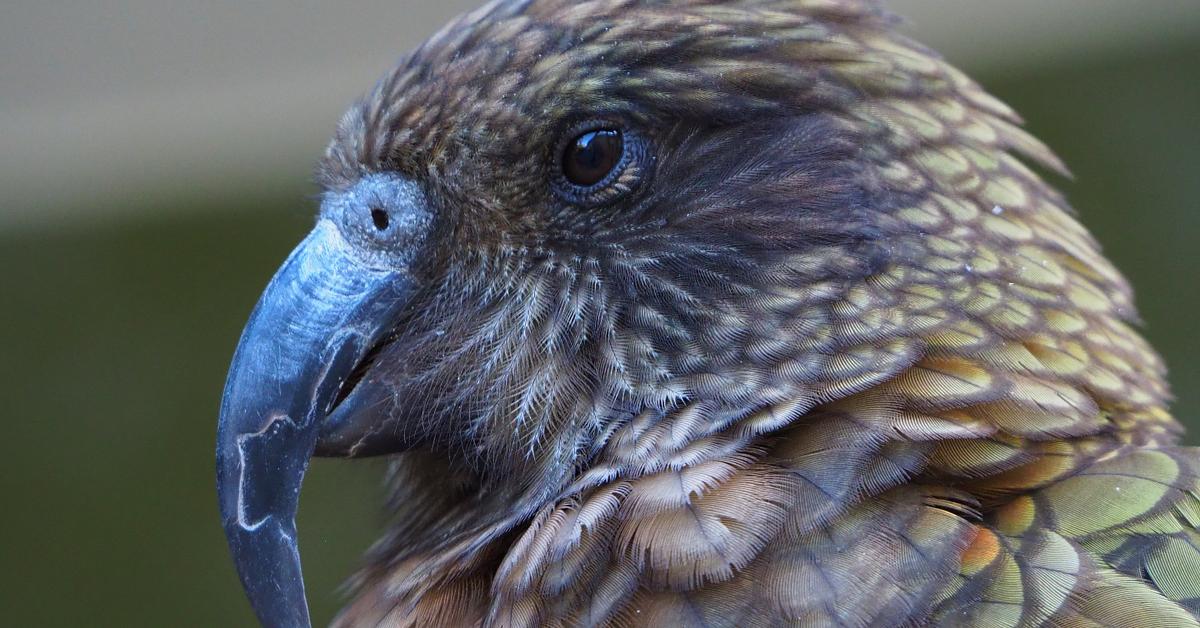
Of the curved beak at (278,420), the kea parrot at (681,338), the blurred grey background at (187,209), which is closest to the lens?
the kea parrot at (681,338)

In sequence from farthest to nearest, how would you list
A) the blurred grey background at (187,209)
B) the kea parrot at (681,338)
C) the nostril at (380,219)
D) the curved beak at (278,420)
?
the blurred grey background at (187,209)
the nostril at (380,219)
the curved beak at (278,420)
the kea parrot at (681,338)

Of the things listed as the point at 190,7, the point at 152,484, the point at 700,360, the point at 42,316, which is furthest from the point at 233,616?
the point at 700,360

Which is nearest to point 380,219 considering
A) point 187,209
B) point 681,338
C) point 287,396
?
point 287,396

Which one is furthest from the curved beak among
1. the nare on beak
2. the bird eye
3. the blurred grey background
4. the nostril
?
the blurred grey background

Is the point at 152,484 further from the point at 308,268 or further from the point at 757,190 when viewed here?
the point at 757,190

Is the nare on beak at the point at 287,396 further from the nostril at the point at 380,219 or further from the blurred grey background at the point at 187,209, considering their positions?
the blurred grey background at the point at 187,209

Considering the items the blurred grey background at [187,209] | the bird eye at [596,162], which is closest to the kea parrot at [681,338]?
the bird eye at [596,162]
